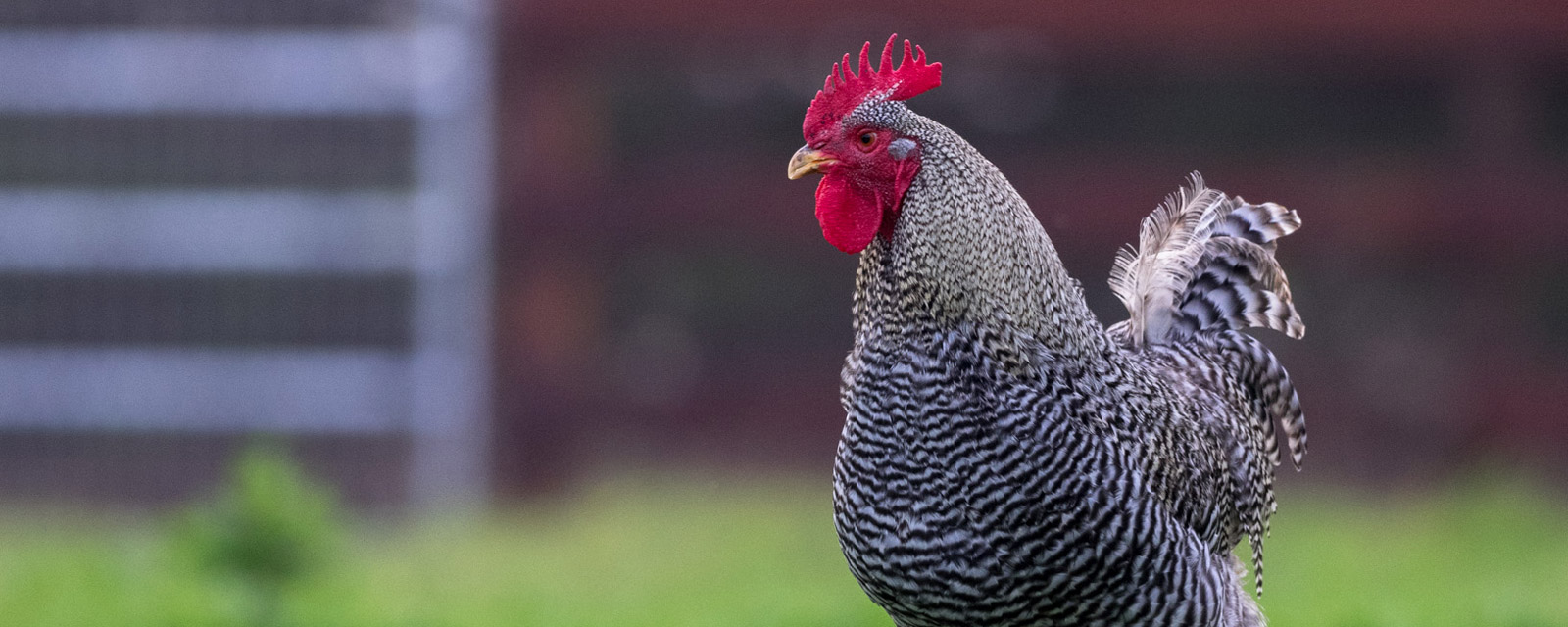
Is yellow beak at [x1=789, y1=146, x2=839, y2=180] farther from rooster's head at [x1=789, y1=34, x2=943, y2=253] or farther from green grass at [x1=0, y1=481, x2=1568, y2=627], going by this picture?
green grass at [x1=0, y1=481, x2=1568, y2=627]

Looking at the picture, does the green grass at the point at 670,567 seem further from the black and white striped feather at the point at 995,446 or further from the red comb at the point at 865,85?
the red comb at the point at 865,85

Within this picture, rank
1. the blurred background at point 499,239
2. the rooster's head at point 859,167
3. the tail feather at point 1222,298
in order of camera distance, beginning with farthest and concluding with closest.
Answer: the blurred background at point 499,239
the tail feather at point 1222,298
the rooster's head at point 859,167

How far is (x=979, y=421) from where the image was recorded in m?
3.29

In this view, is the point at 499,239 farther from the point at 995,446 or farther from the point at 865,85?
the point at 995,446

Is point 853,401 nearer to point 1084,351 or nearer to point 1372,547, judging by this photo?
point 1084,351

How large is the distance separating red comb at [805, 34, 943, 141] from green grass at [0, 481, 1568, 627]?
207 centimetres

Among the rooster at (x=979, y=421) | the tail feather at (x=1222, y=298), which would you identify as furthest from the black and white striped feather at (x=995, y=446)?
the tail feather at (x=1222, y=298)

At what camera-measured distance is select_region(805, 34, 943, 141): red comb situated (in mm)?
3531

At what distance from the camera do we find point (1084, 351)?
11.6 ft

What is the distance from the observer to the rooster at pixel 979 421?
10.7 ft

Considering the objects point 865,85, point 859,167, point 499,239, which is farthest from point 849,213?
point 499,239

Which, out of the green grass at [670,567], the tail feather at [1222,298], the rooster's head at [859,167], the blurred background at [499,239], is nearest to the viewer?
the rooster's head at [859,167]

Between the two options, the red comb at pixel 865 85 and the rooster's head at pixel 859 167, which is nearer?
the rooster's head at pixel 859 167

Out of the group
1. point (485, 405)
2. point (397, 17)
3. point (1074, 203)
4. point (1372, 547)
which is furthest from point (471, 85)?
point (1372, 547)
